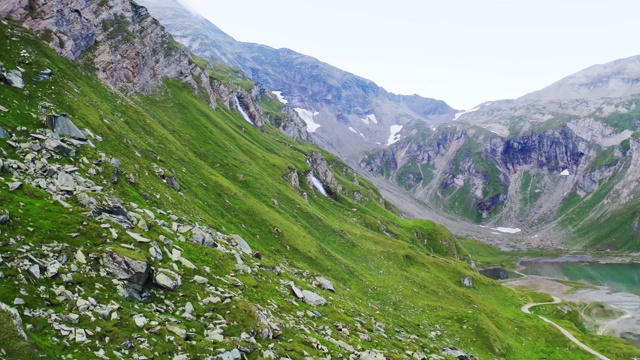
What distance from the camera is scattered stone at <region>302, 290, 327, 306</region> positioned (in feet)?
123

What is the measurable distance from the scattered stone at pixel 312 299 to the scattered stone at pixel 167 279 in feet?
49.1

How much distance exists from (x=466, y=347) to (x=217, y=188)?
157 ft

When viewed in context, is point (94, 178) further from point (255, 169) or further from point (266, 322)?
point (255, 169)

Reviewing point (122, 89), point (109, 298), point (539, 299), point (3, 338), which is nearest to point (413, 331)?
point (109, 298)

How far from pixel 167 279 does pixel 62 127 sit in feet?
73.5

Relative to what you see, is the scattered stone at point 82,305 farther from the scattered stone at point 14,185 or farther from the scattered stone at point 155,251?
the scattered stone at point 14,185

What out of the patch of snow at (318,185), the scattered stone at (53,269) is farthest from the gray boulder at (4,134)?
the patch of snow at (318,185)

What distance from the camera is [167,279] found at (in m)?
25.1

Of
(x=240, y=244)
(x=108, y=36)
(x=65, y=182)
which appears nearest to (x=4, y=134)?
(x=65, y=182)

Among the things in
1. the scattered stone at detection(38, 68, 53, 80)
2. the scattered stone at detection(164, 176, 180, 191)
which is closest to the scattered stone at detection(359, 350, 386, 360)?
the scattered stone at detection(164, 176, 180, 191)

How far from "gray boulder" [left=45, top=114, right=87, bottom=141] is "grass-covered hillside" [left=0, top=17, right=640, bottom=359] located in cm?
40

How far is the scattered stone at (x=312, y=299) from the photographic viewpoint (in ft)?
123

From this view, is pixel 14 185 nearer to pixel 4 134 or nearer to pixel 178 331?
pixel 4 134

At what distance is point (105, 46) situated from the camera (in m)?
90.8
